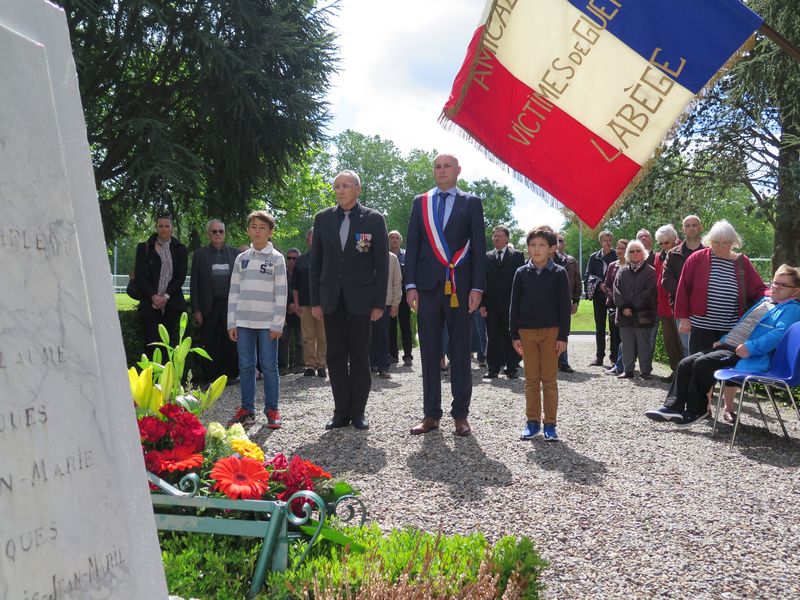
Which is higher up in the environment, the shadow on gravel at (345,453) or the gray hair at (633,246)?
the gray hair at (633,246)

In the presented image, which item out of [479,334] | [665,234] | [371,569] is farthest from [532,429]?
[479,334]

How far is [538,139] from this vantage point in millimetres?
3703

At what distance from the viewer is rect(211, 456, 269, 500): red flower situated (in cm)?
280

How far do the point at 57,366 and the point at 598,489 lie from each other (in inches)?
158

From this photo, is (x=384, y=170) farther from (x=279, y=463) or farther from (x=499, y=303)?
(x=279, y=463)

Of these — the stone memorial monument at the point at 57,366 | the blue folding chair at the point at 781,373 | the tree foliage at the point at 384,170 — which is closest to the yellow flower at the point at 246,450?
the stone memorial monument at the point at 57,366

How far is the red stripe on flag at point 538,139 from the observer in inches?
141

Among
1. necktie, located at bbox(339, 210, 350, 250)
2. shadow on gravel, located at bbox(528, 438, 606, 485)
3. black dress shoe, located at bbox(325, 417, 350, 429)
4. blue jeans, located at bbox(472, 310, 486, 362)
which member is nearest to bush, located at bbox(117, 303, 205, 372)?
black dress shoe, located at bbox(325, 417, 350, 429)

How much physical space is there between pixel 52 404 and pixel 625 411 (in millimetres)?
7175

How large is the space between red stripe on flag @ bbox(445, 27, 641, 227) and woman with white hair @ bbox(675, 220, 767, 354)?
4.29 m

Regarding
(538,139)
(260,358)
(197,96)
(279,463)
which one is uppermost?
(197,96)

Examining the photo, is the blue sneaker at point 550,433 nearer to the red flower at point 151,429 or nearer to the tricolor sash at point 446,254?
the tricolor sash at point 446,254

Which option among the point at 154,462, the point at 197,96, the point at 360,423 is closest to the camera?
the point at 154,462

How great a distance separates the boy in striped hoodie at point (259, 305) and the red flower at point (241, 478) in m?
3.52
